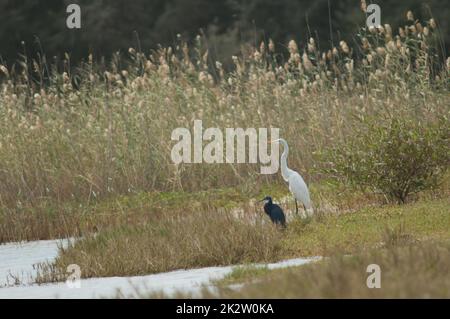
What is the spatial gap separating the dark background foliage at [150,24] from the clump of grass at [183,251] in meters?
22.5

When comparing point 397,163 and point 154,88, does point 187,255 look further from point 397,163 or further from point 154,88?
point 154,88

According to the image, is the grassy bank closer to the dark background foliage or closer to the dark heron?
the dark heron

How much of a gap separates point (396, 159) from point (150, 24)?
23761mm

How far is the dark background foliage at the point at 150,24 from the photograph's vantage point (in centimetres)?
3338

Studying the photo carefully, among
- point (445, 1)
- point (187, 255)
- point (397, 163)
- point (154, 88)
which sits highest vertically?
point (445, 1)

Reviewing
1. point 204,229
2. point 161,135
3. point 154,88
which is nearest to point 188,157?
point 161,135

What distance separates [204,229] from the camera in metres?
10.5

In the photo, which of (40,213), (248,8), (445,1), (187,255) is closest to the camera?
(187,255)

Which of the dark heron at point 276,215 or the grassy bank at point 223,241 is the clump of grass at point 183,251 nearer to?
the grassy bank at point 223,241

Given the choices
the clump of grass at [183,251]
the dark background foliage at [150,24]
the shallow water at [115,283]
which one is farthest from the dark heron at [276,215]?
the dark background foliage at [150,24]

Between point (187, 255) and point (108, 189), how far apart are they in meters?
5.17

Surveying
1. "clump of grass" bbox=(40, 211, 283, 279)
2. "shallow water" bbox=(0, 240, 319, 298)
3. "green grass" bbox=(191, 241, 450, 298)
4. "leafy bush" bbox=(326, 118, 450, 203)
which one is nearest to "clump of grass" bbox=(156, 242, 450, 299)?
"green grass" bbox=(191, 241, 450, 298)

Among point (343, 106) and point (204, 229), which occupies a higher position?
point (343, 106)

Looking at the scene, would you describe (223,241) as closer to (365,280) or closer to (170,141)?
(365,280)
